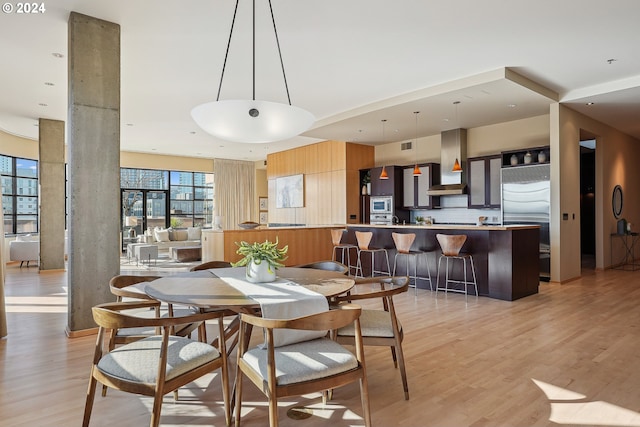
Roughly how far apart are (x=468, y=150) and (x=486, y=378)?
263 inches

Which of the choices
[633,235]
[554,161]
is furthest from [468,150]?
[633,235]

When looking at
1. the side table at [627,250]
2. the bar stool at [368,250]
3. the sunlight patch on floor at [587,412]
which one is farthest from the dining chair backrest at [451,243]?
the side table at [627,250]

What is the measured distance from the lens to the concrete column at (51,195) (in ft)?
26.4

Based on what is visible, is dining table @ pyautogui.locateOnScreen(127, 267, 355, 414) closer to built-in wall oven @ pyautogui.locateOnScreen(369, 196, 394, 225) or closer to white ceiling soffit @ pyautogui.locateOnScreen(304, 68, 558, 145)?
white ceiling soffit @ pyautogui.locateOnScreen(304, 68, 558, 145)

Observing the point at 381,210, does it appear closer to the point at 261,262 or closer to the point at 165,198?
the point at 261,262

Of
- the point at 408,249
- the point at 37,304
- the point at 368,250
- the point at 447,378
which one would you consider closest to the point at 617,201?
the point at 408,249

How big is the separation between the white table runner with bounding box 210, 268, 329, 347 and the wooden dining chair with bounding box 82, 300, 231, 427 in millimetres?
287

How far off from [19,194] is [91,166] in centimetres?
834

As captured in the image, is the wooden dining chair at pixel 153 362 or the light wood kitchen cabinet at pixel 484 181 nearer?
the wooden dining chair at pixel 153 362

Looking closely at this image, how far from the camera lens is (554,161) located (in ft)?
21.7

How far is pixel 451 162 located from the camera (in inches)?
335

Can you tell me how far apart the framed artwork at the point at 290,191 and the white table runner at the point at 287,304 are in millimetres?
8746

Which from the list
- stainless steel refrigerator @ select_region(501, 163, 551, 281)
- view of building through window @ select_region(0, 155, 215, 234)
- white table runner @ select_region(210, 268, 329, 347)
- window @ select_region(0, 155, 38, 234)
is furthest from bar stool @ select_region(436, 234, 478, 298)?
window @ select_region(0, 155, 38, 234)

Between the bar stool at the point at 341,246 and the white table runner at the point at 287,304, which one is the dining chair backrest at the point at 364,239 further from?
the white table runner at the point at 287,304
